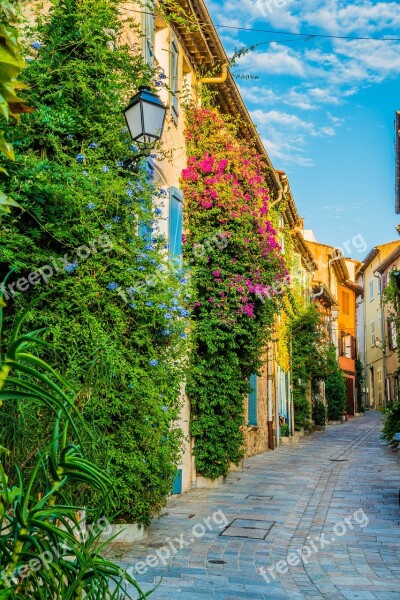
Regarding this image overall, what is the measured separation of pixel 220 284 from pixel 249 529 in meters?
4.32

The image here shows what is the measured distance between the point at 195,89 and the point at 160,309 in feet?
21.1

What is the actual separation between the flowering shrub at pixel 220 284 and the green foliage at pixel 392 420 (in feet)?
17.2

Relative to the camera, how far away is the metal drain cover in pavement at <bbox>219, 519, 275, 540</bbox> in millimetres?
7286

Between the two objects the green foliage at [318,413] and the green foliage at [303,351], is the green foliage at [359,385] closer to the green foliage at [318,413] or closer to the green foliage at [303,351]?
the green foliage at [318,413]

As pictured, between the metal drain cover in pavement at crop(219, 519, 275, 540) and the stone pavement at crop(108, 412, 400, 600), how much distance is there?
11 mm

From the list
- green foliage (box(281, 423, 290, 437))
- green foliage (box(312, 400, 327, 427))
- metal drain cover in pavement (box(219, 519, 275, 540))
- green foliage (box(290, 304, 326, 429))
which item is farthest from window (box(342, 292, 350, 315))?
metal drain cover in pavement (box(219, 519, 275, 540))

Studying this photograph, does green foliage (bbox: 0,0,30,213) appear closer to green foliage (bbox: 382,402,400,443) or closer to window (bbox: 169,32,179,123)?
window (bbox: 169,32,179,123)

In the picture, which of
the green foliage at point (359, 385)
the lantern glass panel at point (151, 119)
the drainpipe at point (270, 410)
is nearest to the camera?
the lantern glass panel at point (151, 119)

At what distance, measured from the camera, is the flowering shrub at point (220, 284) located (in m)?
10.9

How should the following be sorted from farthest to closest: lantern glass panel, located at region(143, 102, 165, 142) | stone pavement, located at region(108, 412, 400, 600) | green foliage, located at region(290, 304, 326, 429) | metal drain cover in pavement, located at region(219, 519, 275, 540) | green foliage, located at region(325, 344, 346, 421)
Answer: green foliage, located at region(325, 344, 346, 421) → green foliage, located at region(290, 304, 326, 429) → metal drain cover in pavement, located at region(219, 519, 275, 540) → lantern glass panel, located at region(143, 102, 165, 142) → stone pavement, located at region(108, 412, 400, 600)

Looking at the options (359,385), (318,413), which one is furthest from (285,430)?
(359,385)

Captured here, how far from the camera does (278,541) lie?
7.07m

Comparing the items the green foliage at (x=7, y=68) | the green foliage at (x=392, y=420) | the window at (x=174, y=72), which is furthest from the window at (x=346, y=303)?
the green foliage at (x=7, y=68)

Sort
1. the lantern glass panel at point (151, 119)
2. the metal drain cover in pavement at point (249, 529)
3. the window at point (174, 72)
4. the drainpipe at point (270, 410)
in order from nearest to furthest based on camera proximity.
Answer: the lantern glass panel at point (151, 119) → the metal drain cover in pavement at point (249, 529) → the window at point (174, 72) → the drainpipe at point (270, 410)
